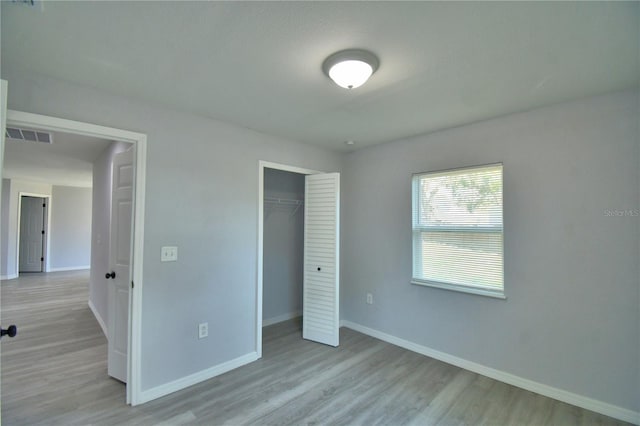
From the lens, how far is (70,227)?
859 cm

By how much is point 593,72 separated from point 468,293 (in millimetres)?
2066

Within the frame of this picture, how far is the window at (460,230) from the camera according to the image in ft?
9.53

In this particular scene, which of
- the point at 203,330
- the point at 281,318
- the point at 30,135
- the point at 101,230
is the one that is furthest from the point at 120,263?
the point at 281,318

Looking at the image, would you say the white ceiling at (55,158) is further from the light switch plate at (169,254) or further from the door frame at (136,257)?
the light switch plate at (169,254)

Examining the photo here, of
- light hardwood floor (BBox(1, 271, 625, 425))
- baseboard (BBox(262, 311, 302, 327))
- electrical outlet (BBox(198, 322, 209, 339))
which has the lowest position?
light hardwood floor (BBox(1, 271, 625, 425))


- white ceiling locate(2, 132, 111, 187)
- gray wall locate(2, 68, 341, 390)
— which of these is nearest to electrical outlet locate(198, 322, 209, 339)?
gray wall locate(2, 68, 341, 390)

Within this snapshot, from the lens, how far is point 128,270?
2.68 meters

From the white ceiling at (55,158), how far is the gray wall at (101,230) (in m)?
0.20

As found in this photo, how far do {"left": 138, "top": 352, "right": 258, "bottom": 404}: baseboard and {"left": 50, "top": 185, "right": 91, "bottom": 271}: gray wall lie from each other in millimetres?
8401

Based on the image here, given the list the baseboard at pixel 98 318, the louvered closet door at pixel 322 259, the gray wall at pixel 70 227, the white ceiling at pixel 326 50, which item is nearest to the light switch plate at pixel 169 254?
the white ceiling at pixel 326 50

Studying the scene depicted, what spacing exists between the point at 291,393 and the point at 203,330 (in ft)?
3.31

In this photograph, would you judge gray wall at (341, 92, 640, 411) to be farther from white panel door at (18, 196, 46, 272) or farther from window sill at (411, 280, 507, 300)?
white panel door at (18, 196, 46, 272)

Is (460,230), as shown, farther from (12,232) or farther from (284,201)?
(12,232)

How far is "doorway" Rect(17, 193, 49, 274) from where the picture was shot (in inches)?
323
